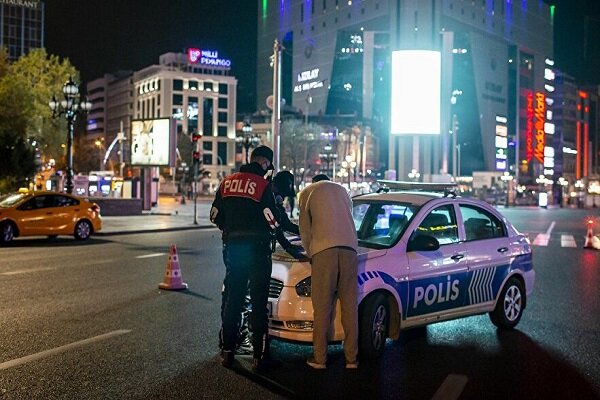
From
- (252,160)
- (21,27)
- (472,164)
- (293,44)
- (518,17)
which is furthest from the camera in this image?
(293,44)

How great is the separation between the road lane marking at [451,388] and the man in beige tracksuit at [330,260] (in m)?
0.86

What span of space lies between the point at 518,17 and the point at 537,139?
24.6 m

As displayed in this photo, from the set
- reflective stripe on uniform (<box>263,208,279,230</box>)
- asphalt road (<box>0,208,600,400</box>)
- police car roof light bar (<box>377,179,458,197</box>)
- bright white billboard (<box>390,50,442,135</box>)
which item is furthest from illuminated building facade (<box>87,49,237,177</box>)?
reflective stripe on uniform (<box>263,208,279,230</box>)

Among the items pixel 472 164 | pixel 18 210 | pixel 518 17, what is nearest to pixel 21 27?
pixel 472 164

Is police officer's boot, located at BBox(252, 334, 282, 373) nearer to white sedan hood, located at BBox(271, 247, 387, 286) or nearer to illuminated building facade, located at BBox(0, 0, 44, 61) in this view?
white sedan hood, located at BBox(271, 247, 387, 286)

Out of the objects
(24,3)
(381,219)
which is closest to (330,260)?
(381,219)

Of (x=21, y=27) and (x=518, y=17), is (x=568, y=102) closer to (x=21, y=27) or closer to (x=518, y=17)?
(x=518, y=17)

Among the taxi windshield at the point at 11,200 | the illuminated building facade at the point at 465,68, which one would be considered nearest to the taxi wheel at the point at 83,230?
the taxi windshield at the point at 11,200

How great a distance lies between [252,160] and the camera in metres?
6.80

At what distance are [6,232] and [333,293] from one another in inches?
618

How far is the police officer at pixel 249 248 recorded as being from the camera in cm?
644

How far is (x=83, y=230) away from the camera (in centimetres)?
2206

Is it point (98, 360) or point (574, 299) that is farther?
point (574, 299)

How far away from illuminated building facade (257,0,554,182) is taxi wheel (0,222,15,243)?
326ft
